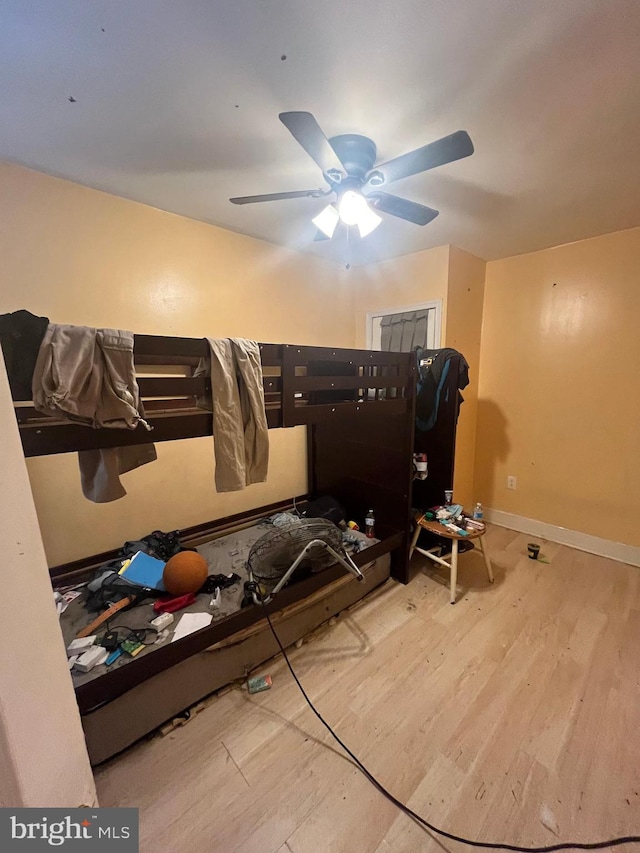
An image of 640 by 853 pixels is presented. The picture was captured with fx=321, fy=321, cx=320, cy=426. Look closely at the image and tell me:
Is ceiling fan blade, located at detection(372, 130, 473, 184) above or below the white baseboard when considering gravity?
above

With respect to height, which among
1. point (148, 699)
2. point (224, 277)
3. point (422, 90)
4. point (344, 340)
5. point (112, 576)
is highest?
point (422, 90)

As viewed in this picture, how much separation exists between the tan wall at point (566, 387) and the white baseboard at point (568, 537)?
52mm

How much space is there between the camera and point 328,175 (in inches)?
58.5

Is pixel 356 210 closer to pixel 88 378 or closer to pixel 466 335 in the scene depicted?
pixel 88 378

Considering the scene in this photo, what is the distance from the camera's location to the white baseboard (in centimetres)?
246

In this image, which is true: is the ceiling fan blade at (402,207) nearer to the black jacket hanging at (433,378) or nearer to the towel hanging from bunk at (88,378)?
the black jacket hanging at (433,378)

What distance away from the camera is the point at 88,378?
942mm

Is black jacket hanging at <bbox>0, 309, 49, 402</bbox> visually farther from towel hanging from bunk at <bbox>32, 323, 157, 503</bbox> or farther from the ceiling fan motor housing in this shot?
the ceiling fan motor housing

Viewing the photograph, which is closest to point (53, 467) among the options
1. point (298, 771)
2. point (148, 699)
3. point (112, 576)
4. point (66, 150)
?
point (112, 576)

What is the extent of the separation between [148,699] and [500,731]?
1.43 meters

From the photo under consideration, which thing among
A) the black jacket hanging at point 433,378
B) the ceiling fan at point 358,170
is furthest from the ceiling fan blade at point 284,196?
the black jacket hanging at point 433,378

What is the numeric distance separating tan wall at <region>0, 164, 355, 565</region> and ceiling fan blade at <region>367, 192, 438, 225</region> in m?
1.29

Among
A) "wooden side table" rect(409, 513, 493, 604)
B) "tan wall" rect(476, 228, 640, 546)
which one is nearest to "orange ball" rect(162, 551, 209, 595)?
"wooden side table" rect(409, 513, 493, 604)

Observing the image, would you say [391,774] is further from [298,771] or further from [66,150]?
[66,150]
